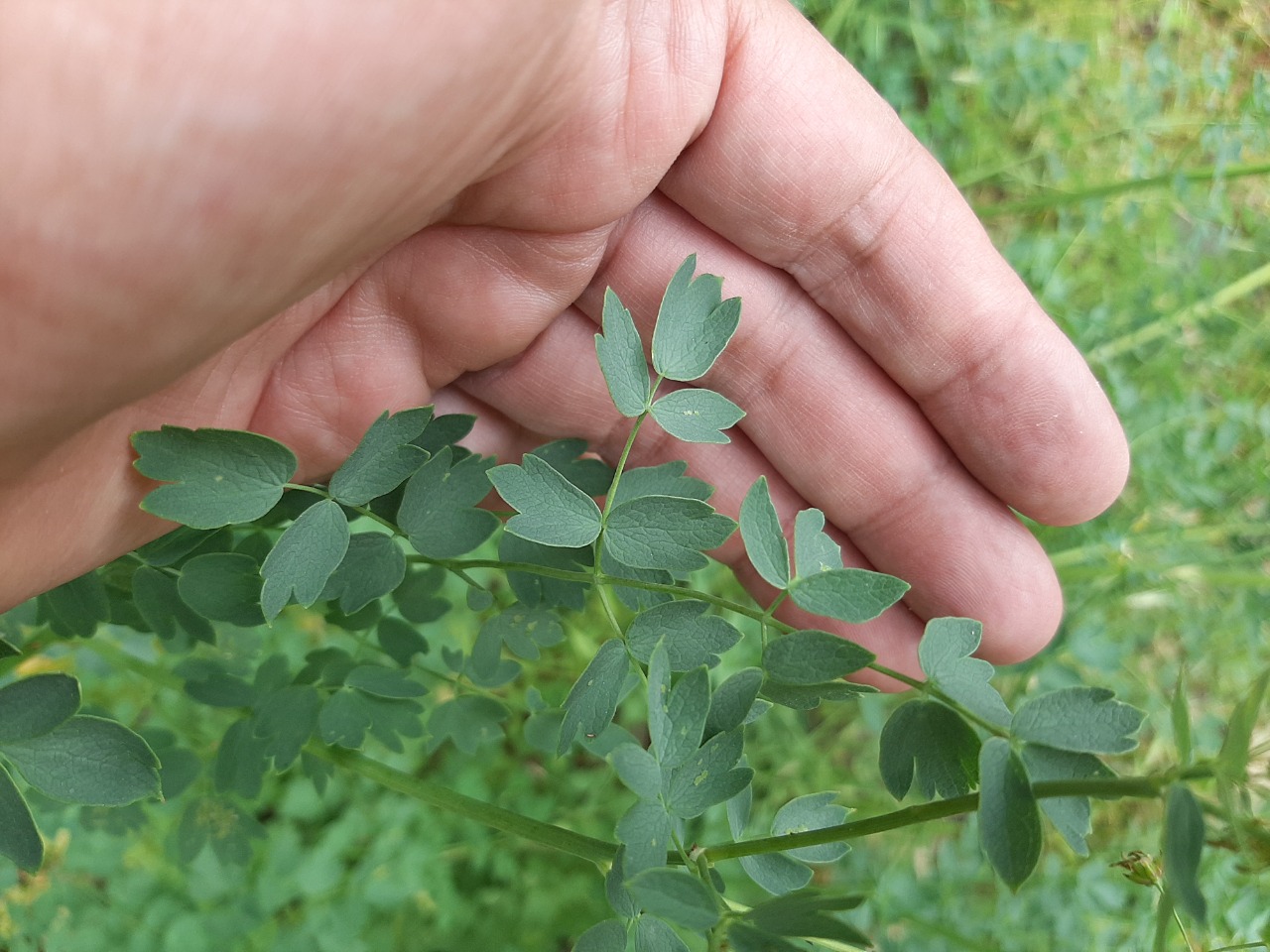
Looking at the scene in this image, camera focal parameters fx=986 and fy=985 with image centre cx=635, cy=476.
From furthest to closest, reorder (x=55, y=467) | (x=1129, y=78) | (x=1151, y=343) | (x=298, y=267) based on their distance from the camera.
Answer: (x=1129, y=78)
(x=1151, y=343)
(x=55, y=467)
(x=298, y=267)

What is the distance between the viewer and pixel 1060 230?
11.6ft

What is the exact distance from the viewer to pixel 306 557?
147 centimetres

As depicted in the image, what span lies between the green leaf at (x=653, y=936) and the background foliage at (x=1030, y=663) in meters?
1.11

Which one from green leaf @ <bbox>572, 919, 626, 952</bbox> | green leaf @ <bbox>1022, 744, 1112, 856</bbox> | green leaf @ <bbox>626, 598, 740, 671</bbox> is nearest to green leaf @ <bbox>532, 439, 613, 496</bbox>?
green leaf @ <bbox>626, 598, 740, 671</bbox>

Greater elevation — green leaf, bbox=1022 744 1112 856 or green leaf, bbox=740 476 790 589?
green leaf, bbox=740 476 790 589

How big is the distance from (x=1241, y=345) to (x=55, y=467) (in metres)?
3.51

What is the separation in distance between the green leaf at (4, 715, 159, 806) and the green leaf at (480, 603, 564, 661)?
0.63 m

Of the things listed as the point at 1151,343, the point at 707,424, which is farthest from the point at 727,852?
the point at 1151,343

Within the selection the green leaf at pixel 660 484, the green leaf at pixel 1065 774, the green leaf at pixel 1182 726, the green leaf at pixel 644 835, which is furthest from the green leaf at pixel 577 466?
the green leaf at pixel 1182 726

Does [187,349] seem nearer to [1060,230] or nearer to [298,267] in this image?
[298,267]

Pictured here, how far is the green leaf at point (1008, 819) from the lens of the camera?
1.15 metres

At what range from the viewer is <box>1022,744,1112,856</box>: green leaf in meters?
1.22

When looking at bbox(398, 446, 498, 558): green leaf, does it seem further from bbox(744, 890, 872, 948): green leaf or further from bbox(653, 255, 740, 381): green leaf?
bbox(744, 890, 872, 948): green leaf

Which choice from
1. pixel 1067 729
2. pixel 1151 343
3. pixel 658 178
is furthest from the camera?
pixel 1151 343
